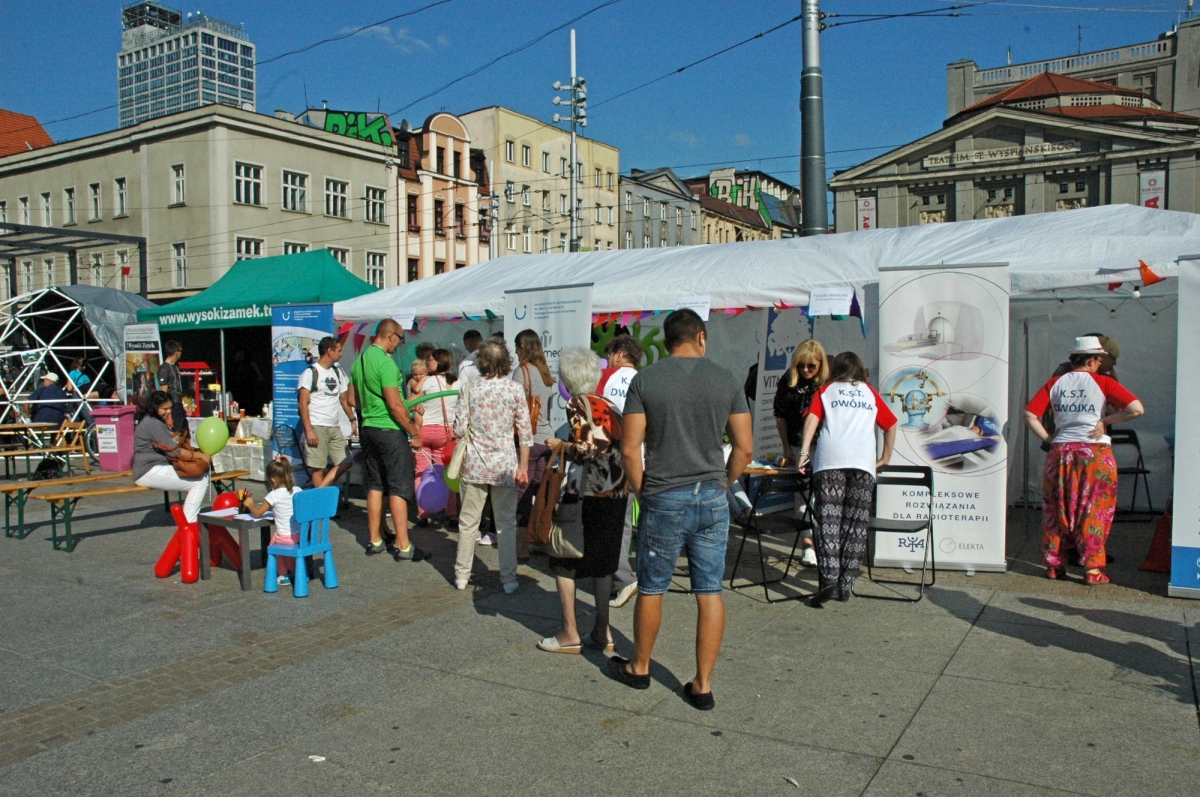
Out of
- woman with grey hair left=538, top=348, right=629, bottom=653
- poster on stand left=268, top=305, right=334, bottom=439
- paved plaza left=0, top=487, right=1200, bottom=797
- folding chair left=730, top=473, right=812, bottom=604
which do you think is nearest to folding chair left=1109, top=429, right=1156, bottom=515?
paved plaza left=0, top=487, right=1200, bottom=797

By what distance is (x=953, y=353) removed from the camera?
6.56m

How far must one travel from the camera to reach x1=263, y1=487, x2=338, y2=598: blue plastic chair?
19.6 feet

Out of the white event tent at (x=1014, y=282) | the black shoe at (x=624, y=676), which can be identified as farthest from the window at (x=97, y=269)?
the black shoe at (x=624, y=676)

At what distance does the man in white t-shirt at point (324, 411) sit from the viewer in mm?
7945

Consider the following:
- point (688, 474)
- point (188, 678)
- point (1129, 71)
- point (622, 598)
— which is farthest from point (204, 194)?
point (1129, 71)

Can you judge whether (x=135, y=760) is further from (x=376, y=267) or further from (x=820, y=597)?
(x=376, y=267)

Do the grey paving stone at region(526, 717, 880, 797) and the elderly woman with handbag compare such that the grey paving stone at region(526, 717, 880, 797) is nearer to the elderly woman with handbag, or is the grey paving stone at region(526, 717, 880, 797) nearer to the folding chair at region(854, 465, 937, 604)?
the folding chair at region(854, 465, 937, 604)

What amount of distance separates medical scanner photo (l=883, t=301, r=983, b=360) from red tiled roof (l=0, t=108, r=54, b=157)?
6303 centimetres

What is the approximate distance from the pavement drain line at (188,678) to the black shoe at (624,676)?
1543 millimetres

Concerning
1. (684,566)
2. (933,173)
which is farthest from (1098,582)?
(933,173)

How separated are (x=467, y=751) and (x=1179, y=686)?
3292mm

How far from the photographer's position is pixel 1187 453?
575 centimetres

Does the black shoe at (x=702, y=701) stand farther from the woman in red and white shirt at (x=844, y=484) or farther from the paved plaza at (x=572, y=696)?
the woman in red and white shirt at (x=844, y=484)

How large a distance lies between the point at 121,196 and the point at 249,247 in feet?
20.9
